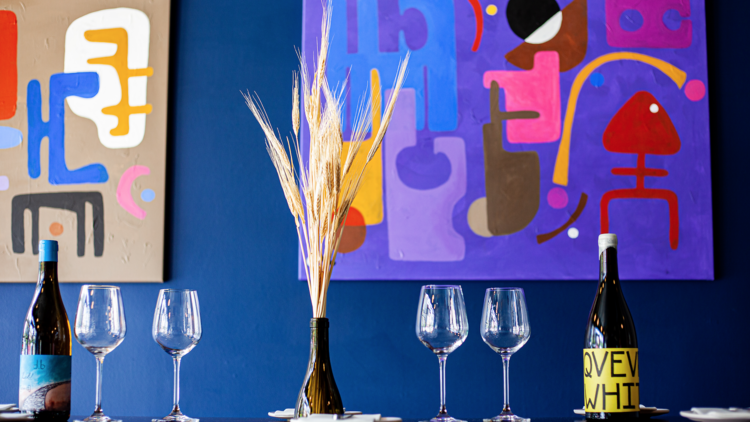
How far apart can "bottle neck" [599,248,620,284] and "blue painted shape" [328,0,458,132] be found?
0.72 m

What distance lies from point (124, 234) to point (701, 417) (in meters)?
1.42

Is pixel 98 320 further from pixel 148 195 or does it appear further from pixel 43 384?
pixel 148 195

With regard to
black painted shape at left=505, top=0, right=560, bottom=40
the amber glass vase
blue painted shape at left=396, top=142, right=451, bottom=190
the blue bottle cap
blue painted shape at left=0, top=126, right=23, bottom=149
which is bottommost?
the amber glass vase

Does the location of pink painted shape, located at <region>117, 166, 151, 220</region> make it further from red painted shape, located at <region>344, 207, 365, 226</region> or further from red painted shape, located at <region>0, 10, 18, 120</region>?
red painted shape, located at <region>344, 207, 365, 226</region>

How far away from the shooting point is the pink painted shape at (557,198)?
164cm

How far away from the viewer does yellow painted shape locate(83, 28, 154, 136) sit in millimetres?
1736

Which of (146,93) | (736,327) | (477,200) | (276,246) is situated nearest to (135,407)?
(276,246)

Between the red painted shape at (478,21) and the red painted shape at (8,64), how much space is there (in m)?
1.28

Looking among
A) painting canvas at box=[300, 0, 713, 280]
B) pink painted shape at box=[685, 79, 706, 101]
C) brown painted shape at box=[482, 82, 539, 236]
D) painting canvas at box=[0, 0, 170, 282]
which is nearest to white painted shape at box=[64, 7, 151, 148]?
painting canvas at box=[0, 0, 170, 282]

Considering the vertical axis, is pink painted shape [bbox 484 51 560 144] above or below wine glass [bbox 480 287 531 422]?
above

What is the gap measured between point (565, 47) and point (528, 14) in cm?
13

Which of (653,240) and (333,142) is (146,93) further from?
(653,240)

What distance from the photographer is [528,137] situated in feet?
5.44

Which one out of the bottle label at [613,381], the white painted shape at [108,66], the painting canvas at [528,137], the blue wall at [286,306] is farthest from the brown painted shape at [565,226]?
the white painted shape at [108,66]
